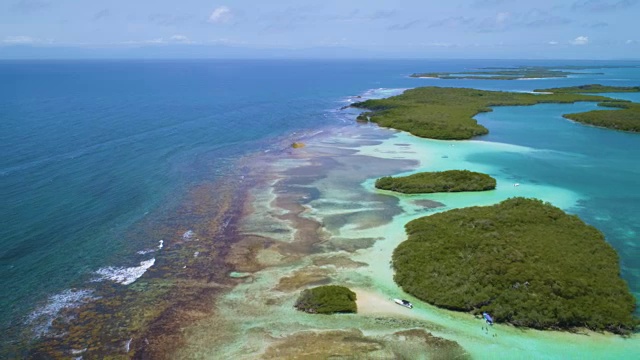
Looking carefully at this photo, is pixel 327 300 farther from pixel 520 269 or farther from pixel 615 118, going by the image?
pixel 615 118

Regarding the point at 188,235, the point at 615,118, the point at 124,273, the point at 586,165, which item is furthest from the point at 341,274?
the point at 615,118

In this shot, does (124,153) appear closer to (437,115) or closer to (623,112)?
(437,115)

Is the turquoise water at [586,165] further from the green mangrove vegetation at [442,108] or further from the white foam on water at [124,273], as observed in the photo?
the white foam on water at [124,273]

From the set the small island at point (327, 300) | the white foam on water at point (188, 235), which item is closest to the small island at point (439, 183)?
the white foam on water at point (188, 235)

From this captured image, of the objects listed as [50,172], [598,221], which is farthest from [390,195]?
[50,172]

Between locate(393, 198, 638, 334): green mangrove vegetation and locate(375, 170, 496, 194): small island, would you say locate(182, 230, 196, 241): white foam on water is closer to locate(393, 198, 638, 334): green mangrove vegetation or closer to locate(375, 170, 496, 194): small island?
locate(393, 198, 638, 334): green mangrove vegetation

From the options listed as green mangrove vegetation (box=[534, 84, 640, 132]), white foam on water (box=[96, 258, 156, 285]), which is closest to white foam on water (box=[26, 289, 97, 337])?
white foam on water (box=[96, 258, 156, 285])
